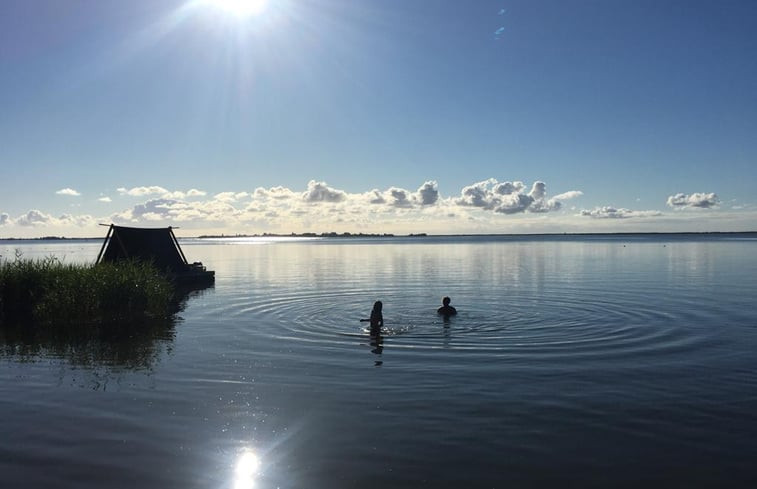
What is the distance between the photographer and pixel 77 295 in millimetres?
26297

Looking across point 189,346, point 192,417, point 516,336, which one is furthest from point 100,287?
point 516,336

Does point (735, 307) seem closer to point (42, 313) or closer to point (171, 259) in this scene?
point (42, 313)

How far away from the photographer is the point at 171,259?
158 feet

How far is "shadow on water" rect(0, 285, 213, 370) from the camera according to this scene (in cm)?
1888

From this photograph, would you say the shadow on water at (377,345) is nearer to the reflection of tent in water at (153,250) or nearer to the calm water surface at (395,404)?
the calm water surface at (395,404)

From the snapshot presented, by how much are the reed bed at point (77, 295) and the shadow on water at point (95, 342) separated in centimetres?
50

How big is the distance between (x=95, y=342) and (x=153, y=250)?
25.3m

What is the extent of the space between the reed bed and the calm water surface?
270cm

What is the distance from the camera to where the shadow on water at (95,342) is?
18.9 metres

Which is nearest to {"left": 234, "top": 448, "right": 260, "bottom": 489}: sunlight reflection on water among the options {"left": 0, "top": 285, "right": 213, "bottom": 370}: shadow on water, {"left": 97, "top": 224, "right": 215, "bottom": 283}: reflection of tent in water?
{"left": 0, "top": 285, "right": 213, "bottom": 370}: shadow on water

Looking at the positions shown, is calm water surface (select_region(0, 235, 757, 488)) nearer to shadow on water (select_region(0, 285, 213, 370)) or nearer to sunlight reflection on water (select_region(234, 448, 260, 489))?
sunlight reflection on water (select_region(234, 448, 260, 489))

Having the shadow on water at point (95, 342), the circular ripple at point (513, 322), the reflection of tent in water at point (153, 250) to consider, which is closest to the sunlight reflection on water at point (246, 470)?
the shadow on water at point (95, 342)

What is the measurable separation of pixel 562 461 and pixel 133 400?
10.3m

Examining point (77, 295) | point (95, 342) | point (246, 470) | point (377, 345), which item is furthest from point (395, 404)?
point (77, 295)
